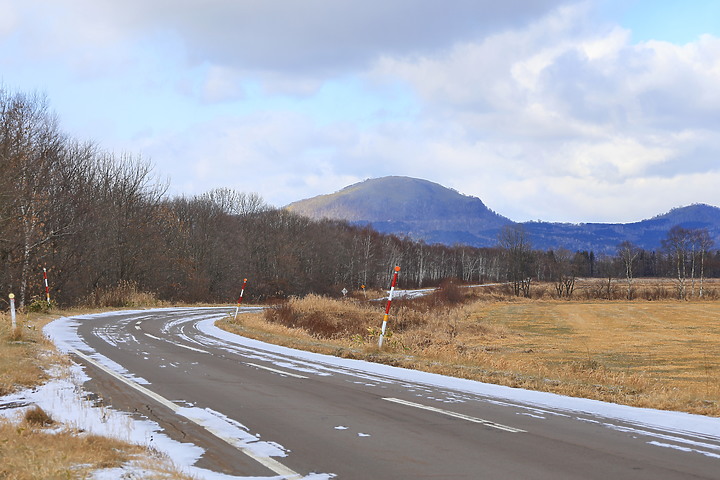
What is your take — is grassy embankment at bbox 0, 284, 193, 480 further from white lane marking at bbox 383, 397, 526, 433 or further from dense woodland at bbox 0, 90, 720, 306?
dense woodland at bbox 0, 90, 720, 306

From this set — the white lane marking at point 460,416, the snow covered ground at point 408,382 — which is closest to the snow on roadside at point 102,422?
the snow covered ground at point 408,382

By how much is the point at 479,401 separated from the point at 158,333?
1491 centimetres

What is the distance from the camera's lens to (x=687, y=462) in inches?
221

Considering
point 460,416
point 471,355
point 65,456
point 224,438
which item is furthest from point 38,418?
point 471,355

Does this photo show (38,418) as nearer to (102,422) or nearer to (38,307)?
(102,422)

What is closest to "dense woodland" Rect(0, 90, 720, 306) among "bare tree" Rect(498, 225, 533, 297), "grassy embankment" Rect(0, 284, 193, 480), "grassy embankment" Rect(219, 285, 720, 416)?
"bare tree" Rect(498, 225, 533, 297)

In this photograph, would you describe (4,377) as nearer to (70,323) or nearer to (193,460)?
(193,460)

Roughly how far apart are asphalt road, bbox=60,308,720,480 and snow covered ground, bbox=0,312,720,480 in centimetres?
8

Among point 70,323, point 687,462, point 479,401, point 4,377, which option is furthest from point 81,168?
point 687,462

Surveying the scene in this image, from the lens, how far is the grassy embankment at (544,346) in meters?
11.0

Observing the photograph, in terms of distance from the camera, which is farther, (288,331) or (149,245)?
(149,245)

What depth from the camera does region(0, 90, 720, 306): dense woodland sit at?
2920 cm

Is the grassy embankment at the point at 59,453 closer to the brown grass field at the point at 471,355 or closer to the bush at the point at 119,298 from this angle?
the brown grass field at the point at 471,355

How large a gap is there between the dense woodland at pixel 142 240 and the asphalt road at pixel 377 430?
665 inches
